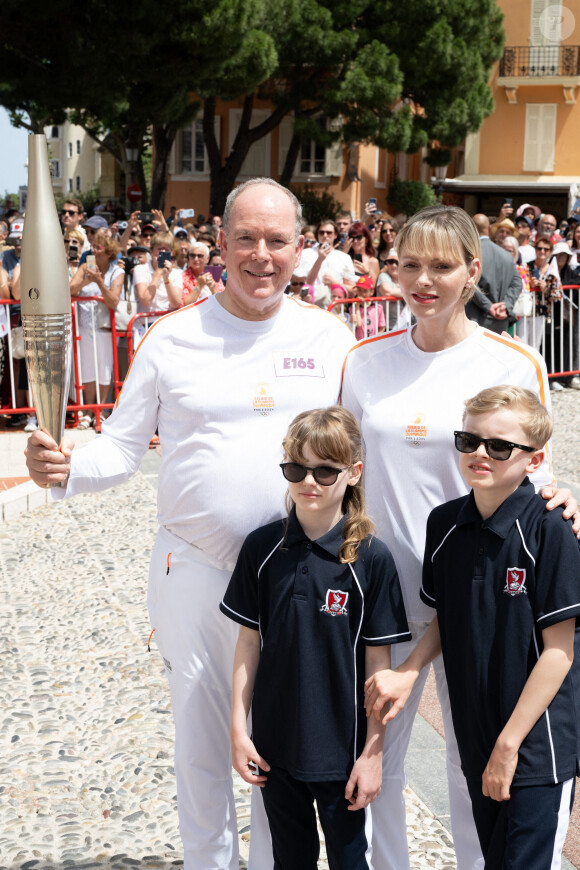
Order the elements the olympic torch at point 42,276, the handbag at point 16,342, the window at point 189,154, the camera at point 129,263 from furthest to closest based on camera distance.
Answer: the window at point 189,154 → the camera at point 129,263 → the handbag at point 16,342 → the olympic torch at point 42,276

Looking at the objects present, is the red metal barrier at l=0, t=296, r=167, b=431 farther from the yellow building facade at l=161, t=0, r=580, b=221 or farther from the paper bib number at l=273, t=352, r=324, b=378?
the yellow building facade at l=161, t=0, r=580, b=221

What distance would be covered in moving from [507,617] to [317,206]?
31.9m

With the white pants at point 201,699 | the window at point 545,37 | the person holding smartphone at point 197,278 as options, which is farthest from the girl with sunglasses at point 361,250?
the window at point 545,37

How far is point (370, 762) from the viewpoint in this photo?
2578 mm

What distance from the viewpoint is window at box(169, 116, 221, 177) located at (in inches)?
1475

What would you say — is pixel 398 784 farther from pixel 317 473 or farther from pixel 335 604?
pixel 317 473

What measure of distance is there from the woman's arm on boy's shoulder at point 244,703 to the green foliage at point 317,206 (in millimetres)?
30647

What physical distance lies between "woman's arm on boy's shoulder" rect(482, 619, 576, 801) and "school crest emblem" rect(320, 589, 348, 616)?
494 millimetres

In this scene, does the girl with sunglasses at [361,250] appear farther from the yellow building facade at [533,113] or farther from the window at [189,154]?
the yellow building facade at [533,113]

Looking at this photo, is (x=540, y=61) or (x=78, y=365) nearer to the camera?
(x=78, y=365)

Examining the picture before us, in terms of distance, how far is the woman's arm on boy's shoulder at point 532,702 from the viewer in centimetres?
239

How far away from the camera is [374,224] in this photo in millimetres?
15984

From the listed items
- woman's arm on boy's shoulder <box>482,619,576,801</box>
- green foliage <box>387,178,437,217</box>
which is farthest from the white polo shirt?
green foliage <box>387,178,437,217</box>

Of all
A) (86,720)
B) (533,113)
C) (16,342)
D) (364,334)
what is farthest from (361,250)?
(533,113)
